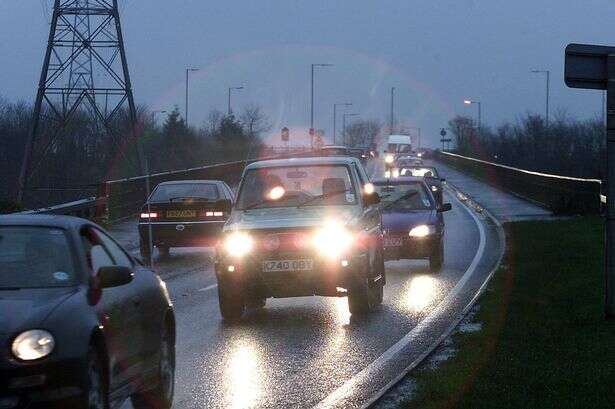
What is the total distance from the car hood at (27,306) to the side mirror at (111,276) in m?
0.24

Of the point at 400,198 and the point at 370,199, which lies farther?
the point at 400,198

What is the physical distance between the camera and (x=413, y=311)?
53.3ft

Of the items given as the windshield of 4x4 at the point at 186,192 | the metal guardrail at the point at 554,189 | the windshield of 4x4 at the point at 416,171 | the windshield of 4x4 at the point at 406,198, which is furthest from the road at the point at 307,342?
the windshield of 4x4 at the point at 416,171

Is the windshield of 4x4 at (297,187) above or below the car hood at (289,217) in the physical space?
above

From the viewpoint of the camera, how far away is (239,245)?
50.1 ft

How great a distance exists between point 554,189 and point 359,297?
1175 inches

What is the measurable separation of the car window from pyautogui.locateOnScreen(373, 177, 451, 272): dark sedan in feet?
44.7

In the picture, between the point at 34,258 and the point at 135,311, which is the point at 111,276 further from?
the point at 135,311

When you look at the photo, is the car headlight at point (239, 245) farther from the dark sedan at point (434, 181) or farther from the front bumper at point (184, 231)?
the dark sedan at point (434, 181)

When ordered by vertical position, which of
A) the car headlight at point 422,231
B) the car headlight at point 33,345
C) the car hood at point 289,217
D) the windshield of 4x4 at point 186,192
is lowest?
the car headlight at point 422,231

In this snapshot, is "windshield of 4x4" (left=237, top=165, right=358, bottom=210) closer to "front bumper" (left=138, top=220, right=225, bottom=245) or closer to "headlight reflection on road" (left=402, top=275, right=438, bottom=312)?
"headlight reflection on road" (left=402, top=275, right=438, bottom=312)

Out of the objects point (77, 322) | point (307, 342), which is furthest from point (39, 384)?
point (307, 342)

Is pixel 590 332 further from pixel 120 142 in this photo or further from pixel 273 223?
pixel 120 142

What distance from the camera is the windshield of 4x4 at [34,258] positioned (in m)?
7.80
